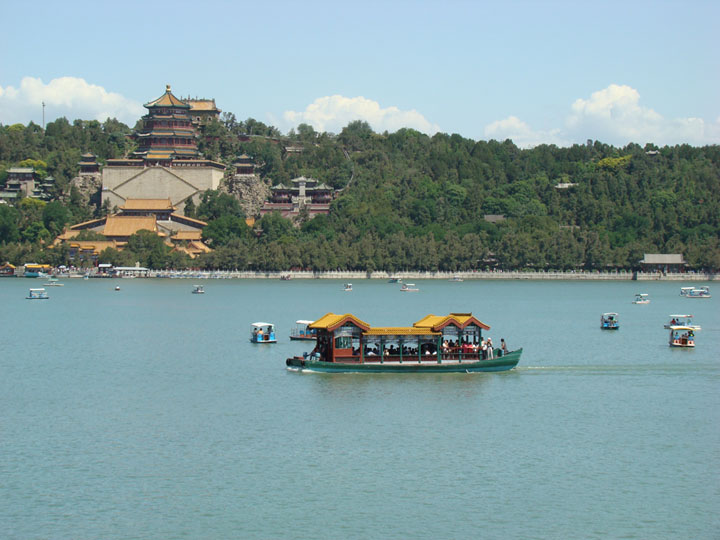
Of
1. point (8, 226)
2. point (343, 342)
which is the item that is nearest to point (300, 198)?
point (8, 226)

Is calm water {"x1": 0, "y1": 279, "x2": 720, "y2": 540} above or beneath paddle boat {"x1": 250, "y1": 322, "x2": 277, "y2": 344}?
beneath

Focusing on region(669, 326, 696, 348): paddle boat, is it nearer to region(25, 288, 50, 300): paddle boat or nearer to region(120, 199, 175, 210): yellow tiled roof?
region(25, 288, 50, 300): paddle boat

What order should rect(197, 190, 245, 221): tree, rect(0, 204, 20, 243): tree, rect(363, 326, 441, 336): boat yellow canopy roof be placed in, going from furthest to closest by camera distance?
1. rect(197, 190, 245, 221): tree
2. rect(0, 204, 20, 243): tree
3. rect(363, 326, 441, 336): boat yellow canopy roof

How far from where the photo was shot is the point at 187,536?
72.8 ft

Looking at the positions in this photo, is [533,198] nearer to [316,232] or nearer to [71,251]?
[316,232]

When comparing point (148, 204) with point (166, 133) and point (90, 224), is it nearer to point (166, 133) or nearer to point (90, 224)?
point (90, 224)

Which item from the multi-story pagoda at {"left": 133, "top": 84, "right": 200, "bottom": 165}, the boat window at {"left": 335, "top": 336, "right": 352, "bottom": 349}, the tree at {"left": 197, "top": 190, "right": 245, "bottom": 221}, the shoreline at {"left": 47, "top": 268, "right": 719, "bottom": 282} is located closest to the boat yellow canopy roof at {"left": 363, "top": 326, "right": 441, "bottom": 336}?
the boat window at {"left": 335, "top": 336, "right": 352, "bottom": 349}

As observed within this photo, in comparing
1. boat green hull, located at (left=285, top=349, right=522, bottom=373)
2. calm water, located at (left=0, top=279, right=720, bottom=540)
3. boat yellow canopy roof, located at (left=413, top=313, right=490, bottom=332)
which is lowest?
calm water, located at (left=0, top=279, right=720, bottom=540)

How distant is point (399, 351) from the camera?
41.0 metres

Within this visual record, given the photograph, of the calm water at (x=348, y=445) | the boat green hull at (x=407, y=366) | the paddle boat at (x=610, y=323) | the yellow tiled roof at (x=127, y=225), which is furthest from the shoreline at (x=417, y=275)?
the boat green hull at (x=407, y=366)

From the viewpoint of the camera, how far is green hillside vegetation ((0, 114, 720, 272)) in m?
129

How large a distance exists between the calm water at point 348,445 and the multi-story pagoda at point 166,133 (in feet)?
306

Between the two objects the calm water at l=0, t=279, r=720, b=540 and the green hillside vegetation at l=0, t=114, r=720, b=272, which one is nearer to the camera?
the calm water at l=0, t=279, r=720, b=540

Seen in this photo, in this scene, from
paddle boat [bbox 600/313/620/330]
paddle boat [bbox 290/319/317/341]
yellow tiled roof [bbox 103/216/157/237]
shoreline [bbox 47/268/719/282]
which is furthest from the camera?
yellow tiled roof [bbox 103/216/157/237]
